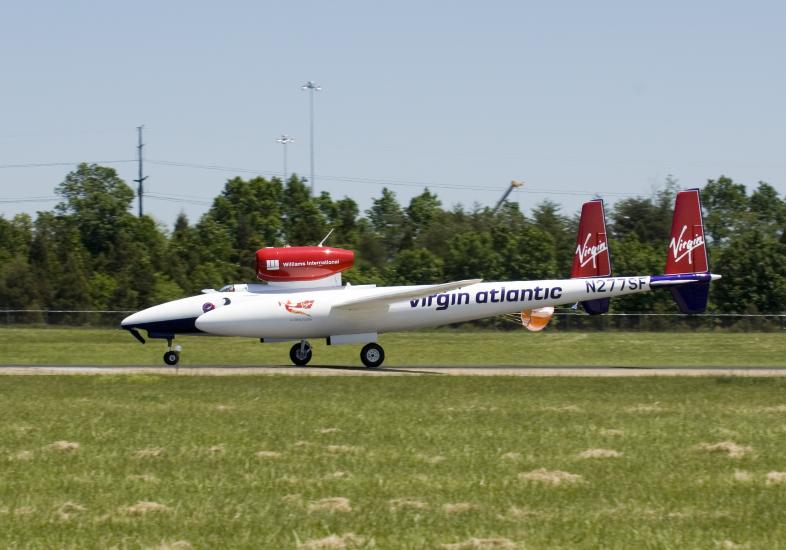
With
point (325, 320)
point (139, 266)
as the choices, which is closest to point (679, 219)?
point (325, 320)

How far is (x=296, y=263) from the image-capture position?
1350 inches

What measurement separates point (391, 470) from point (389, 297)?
1956cm

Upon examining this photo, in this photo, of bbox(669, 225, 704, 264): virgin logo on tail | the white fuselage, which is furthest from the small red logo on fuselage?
bbox(669, 225, 704, 264): virgin logo on tail

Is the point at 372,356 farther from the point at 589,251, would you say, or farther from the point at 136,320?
the point at 589,251

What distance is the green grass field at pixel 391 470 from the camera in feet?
36.4

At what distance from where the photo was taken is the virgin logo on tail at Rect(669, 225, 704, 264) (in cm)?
3572

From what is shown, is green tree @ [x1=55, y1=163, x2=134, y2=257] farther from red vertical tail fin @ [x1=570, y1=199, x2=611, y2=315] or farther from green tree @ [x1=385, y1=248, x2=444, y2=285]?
red vertical tail fin @ [x1=570, y1=199, x2=611, y2=315]

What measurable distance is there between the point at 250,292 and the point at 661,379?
12.3 metres

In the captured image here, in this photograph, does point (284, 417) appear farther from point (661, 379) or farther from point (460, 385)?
point (661, 379)

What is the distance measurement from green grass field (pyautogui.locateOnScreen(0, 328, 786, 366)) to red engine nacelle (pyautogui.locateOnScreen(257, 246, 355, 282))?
5.97 meters

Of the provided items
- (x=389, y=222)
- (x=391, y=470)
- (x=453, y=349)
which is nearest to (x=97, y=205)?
(x=389, y=222)

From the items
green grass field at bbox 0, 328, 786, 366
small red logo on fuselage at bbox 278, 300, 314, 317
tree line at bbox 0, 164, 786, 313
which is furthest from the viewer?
tree line at bbox 0, 164, 786, 313

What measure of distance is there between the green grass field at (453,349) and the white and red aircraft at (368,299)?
15.4 feet

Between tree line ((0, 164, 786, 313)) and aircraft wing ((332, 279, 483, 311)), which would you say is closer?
aircraft wing ((332, 279, 483, 311))
